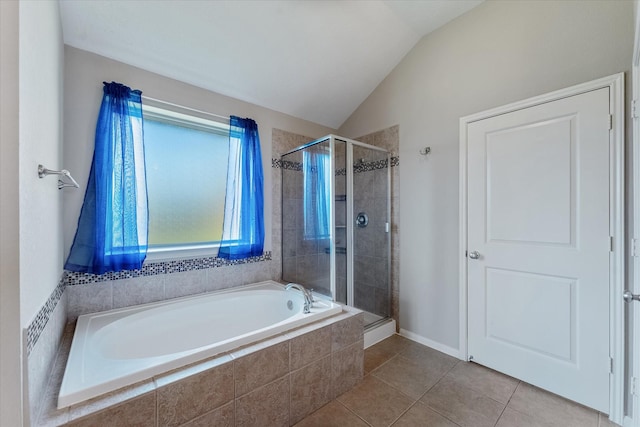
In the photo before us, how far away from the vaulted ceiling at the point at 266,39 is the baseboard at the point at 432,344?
256cm

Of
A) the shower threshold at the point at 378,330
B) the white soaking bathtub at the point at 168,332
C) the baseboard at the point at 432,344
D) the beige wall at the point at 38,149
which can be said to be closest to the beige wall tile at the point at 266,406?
the white soaking bathtub at the point at 168,332

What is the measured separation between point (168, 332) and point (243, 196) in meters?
1.22

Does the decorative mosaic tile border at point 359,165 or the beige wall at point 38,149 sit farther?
the decorative mosaic tile border at point 359,165

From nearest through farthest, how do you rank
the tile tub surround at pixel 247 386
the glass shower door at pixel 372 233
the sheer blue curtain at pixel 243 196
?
the tile tub surround at pixel 247 386
the sheer blue curtain at pixel 243 196
the glass shower door at pixel 372 233

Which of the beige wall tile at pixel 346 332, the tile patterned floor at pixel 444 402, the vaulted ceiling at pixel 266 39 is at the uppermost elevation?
the vaulted ceiling at pixel 266 39

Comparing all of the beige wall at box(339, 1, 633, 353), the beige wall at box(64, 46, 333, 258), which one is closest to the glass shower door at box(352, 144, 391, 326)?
the beige wall at box(339, 1, 633, 353)

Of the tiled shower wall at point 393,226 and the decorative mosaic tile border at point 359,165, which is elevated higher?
the decorative mosaic tile border at point 359,165

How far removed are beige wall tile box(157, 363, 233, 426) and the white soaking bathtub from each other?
98 millimetres

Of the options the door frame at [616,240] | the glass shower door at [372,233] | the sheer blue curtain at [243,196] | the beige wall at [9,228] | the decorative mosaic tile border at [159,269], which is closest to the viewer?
the beige wall at [9,228]

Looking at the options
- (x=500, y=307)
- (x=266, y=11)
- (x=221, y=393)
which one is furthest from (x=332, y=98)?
(x=221, y=393)

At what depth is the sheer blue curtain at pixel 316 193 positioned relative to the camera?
2352mm

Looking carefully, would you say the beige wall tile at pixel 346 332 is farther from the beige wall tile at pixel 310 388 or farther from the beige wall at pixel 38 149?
the beige wall at pixel 38 149

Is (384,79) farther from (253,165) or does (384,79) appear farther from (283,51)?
(253,165)

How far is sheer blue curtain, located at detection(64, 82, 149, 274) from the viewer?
→ 5.50 ft
